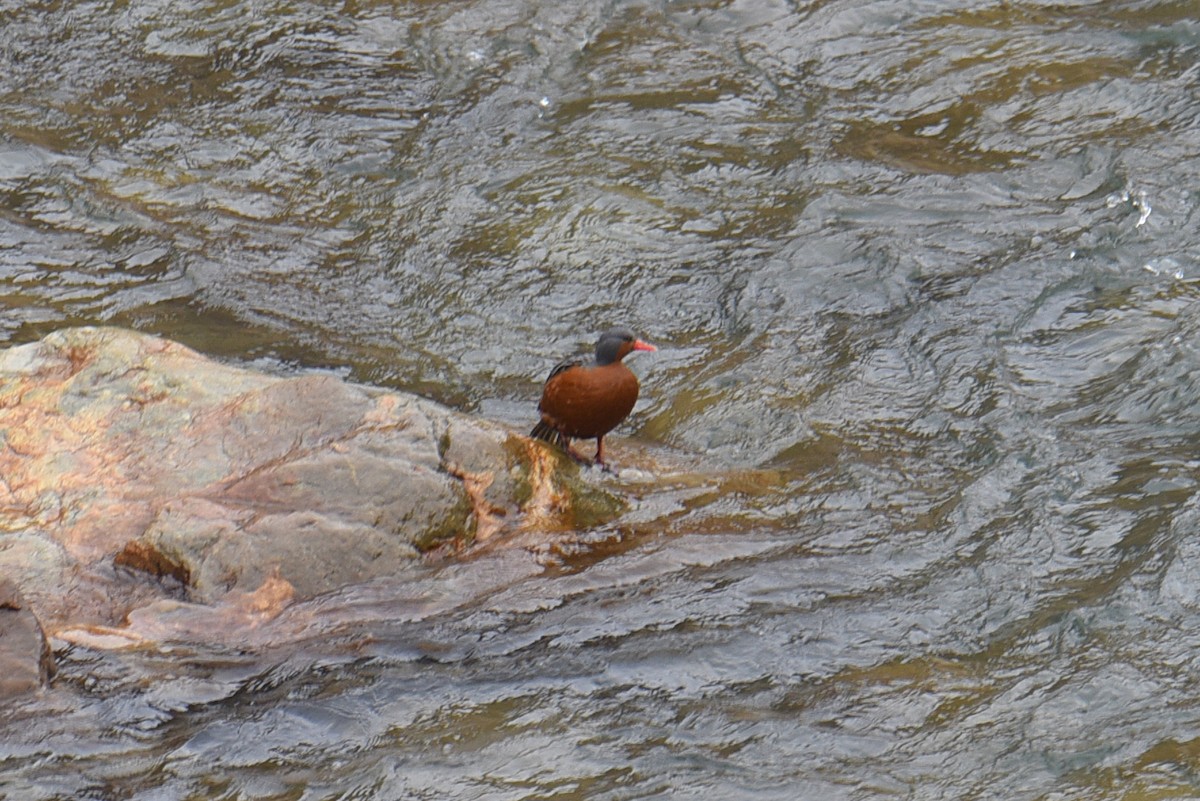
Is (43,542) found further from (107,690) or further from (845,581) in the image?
(845,581)

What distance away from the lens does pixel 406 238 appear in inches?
312

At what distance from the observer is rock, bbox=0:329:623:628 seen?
191 inches

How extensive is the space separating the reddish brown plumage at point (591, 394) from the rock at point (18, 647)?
7.16ft

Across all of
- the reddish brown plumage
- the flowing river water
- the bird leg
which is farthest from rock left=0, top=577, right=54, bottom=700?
the bird leg

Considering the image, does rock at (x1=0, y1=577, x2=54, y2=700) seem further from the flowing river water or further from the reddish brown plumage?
the reddish brown plumage

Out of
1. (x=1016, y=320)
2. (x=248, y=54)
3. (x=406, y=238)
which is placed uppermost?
(x=248, y=54)

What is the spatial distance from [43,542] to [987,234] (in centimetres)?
497

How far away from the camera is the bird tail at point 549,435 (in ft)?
19.6

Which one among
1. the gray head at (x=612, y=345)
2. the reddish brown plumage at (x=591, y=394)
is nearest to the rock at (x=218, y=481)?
the reddish brown plumage at (x=591, y=394)

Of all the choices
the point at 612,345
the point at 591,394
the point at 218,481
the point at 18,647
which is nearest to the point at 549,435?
the point at 591,394

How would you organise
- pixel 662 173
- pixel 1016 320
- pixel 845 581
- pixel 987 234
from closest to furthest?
pixel 845 581, pixel 1016 320, pixel 987 234, pixel 662 173

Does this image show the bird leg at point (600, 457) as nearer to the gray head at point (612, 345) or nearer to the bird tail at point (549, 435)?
the bird tail at point (549, 435)

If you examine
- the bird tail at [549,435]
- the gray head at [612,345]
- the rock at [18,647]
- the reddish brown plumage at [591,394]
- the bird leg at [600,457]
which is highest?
the rock at [18,647]

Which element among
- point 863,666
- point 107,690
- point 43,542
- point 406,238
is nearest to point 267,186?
point 406,238
